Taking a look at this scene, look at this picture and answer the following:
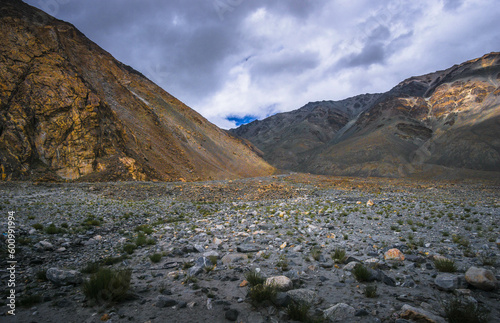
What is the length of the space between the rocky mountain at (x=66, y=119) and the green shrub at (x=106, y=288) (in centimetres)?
2748

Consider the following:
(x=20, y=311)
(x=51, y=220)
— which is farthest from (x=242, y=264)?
(x=51, y=220)

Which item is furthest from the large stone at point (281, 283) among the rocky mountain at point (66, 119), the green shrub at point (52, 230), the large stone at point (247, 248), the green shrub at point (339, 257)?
the rocky mountain at point (66, 119)

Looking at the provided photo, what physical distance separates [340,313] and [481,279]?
3.03m

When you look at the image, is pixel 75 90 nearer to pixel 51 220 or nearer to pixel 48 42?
pixel 48 42

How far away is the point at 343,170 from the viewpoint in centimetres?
10062

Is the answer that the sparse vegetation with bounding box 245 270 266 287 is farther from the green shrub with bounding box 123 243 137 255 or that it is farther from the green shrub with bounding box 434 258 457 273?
the green shrub with bounding box 123 243 137 255

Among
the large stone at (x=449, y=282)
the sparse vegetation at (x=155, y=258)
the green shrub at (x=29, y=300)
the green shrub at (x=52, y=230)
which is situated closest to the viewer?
the green shrub at (x=29, y=300)

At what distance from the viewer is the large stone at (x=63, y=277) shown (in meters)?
4.92

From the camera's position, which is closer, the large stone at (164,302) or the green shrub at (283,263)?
the large stone at (164,302)

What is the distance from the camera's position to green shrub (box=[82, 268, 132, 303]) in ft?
13.9

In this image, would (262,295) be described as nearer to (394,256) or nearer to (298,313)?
(298,313)

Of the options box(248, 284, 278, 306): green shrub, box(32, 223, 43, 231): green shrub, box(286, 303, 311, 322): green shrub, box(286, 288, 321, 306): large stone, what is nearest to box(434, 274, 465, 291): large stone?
box(286, 288, 321, 306): large stone

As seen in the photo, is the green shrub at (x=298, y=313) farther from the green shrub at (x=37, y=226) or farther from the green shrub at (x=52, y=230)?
the green shrub at (x=37, y=226)

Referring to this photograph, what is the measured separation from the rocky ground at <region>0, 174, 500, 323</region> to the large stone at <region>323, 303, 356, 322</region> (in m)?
0.02
